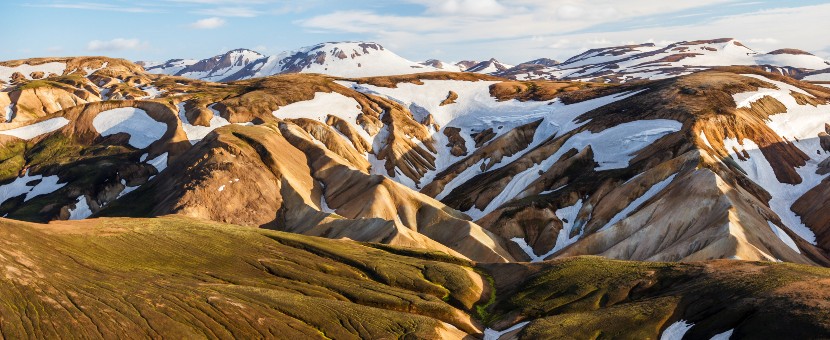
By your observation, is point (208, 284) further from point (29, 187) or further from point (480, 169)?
point (480, 169)

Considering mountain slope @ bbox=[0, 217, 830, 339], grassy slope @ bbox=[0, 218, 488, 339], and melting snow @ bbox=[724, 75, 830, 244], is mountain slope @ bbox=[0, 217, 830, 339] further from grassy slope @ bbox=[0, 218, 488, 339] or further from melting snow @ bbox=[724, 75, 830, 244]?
melting snow @ bbox=[724, 75, 830, 244]

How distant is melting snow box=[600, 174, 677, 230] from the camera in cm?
8906

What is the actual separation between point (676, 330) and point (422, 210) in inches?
2424

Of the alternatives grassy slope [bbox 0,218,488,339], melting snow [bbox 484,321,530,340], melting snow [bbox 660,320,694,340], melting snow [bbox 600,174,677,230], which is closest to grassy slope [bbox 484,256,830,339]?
melting snow [bbox 660,320,694,340]

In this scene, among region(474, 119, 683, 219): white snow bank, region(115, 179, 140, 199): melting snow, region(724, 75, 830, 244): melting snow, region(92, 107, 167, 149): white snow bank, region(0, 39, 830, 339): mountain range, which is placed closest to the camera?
region(0, 39, 830, 339): mountain range

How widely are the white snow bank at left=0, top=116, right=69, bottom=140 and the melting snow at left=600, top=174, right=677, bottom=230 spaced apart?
127335mm

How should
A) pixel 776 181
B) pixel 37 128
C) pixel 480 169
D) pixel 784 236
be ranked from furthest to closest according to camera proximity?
pixel 37 128
pixel 480 169
pixel 776 181
pixel 784 236

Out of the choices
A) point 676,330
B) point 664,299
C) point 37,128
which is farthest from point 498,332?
point 37,128

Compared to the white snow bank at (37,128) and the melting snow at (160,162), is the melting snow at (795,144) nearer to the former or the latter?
the melting snow at (160,162)

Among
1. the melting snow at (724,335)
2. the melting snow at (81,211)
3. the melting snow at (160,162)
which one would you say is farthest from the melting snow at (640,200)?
the melting snow at (81,211)

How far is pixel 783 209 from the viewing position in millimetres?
92000

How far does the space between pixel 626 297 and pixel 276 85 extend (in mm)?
141576

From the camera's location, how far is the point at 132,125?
139125 mm

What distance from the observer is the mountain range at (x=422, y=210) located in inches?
1836
